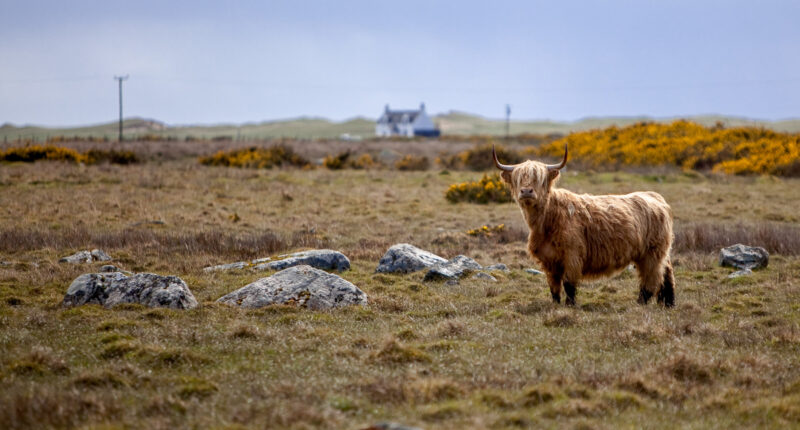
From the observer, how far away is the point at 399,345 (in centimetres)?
811

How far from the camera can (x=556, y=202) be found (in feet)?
35.9

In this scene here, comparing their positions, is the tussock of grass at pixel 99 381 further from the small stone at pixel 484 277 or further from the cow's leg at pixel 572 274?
the small stone at pixel 484 277

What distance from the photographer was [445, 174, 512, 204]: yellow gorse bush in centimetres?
2623

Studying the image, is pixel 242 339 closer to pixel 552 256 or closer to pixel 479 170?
pixel 552 256

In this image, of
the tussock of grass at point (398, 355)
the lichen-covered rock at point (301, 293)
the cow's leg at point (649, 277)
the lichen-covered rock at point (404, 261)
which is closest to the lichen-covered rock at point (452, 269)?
the lichen-covered rock at point (404, 261)

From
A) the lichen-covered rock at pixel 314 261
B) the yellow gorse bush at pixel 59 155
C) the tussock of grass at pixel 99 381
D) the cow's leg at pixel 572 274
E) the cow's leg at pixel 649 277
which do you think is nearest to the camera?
the tussock of grass at pixel 99 381

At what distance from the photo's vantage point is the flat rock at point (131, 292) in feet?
34.3

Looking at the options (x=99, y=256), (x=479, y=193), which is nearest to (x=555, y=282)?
(x=99, y=256)

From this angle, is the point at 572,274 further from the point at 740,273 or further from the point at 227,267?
the point at 227,267

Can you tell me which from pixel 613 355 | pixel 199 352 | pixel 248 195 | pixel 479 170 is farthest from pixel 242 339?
pixel 479 170

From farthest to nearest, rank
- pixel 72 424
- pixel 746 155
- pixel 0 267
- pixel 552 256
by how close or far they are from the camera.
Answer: pixel 746 155 < pixel 0 267 < pixel 552 256 < pixel 72 424

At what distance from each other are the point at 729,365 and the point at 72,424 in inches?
264

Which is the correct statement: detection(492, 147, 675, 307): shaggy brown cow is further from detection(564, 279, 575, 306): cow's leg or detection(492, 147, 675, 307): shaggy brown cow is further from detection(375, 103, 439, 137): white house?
detection(375, 103, 439, 137): white house

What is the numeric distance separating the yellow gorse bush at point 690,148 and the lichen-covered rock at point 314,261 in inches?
1129
